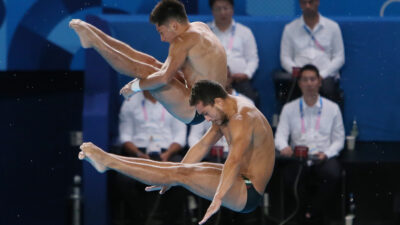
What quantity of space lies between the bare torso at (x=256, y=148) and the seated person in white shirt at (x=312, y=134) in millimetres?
1892

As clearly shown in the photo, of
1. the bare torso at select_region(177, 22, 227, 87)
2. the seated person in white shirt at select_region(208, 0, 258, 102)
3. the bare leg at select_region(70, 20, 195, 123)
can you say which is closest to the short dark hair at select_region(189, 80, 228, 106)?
the bare torso at select_region(177, 22, 227, 87)

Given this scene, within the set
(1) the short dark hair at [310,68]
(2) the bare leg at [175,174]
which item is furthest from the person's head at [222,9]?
(2) the bare leg at [175,174]

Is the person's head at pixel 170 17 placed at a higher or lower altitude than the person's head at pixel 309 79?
higher

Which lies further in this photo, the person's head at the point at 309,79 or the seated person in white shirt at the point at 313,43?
the seated person in white shirt at the point at 313,43

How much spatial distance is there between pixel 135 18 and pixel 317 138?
2.18 m

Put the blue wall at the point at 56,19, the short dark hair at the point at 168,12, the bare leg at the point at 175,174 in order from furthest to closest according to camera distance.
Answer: the blue wall at the point at 56,19, the short dark hair at the point at 168,12, the bare leg at the point at 175,174

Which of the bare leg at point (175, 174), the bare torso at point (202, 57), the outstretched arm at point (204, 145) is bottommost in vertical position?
the bare leg at point (175, 174)

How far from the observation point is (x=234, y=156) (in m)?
5.57

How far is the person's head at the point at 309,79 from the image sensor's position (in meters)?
7.92

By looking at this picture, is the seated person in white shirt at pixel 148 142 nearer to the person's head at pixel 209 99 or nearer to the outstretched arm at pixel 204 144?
the outstretched arm at pixel 204 144

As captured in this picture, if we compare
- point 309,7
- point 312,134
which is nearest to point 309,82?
point 312,134

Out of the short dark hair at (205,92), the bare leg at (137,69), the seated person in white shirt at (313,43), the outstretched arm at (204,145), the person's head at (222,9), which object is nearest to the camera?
the short dark hair at (205,92)

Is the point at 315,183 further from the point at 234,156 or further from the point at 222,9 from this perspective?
the point at 234,156

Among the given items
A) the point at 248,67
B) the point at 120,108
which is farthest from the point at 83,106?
the point at 248,67
